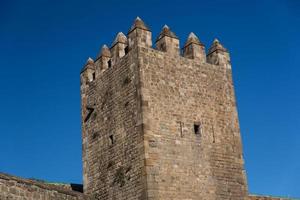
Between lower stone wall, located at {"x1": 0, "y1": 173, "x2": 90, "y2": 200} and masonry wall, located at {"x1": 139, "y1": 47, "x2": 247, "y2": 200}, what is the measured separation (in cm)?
298

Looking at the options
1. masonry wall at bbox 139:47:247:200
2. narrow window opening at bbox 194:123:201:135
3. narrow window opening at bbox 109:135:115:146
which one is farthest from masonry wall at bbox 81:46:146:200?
Result: narrow window opening at bbox 194:123:201:135

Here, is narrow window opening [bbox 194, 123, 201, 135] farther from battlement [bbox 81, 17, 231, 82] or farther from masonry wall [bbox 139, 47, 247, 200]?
battlement [bbox 81, 17, 231, 82]

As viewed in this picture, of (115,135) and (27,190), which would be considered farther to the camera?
(115,135)

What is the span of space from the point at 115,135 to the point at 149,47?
308cm

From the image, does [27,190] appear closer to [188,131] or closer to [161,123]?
[161,123]

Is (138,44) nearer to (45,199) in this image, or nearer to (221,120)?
(221,120)

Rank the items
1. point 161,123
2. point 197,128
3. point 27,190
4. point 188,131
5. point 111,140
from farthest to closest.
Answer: point 111,140 → point 197,128 → point 188,131 → point 161,123 → point 27,190

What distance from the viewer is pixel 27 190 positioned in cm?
1648

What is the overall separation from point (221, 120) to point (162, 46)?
10.5ft

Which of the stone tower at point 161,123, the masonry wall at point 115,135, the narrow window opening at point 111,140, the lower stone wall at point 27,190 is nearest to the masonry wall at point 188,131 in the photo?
the stone tower at point 161,123

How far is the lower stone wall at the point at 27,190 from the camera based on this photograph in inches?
626

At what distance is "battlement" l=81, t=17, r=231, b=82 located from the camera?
18.5 m

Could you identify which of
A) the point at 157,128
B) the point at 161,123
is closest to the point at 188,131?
the point at 161,123

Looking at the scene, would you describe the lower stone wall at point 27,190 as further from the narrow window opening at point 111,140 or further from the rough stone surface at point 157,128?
the narrow window opening at point 111,140
